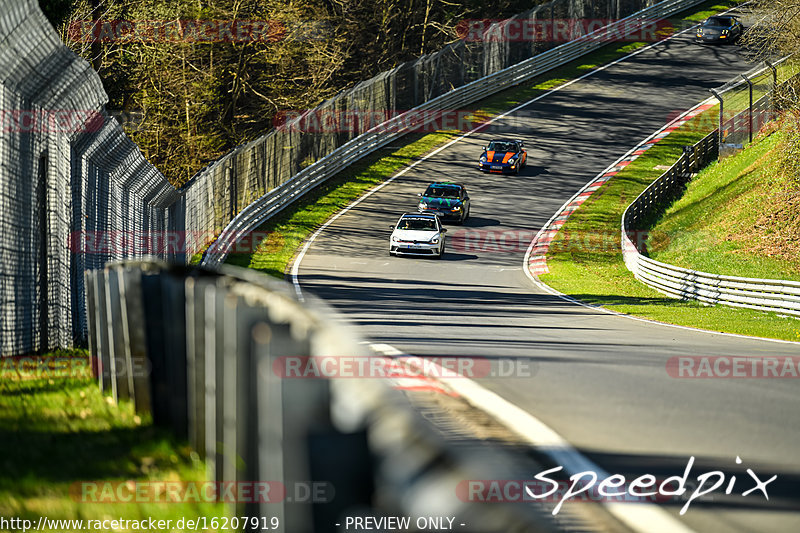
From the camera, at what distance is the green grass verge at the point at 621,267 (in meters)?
21.3

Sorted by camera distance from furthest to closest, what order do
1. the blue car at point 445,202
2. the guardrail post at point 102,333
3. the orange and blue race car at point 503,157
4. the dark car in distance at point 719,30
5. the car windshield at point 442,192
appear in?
1. the dark car in distance at point 719,30
2. the orange and blue race car at point 503,157
3. the car windshield at point 442,192
4. the blue car at point 445,202
5. the guardrail post at point 102,333

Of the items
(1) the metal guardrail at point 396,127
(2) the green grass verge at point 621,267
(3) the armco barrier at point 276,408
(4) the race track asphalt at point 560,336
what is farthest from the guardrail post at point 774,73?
(3) the armco barrier at point 276,408

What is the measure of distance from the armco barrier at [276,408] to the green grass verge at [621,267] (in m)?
13.4

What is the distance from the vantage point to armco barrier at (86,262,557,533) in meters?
2.31

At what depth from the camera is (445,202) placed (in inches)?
1535

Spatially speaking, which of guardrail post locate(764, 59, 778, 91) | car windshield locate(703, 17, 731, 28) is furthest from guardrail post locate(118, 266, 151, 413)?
car windshield locate(703, 17, 731, 28)

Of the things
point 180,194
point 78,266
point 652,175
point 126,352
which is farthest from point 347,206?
point 126,352

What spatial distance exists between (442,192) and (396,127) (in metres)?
12.9

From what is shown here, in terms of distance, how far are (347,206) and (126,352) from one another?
35856 millimetres

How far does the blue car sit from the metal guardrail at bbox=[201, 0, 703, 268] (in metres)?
A: 6.10

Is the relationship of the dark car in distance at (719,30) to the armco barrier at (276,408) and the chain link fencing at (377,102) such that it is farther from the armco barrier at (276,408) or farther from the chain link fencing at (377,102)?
the armco barrier at (276,408)

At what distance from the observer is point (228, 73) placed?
48.8m

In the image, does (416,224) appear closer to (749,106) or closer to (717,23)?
(749,106)

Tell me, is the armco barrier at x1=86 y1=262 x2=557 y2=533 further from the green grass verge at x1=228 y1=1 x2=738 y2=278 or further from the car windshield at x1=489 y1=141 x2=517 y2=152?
the car windshield at x1=489 y1=141 x2=517 y2=152
